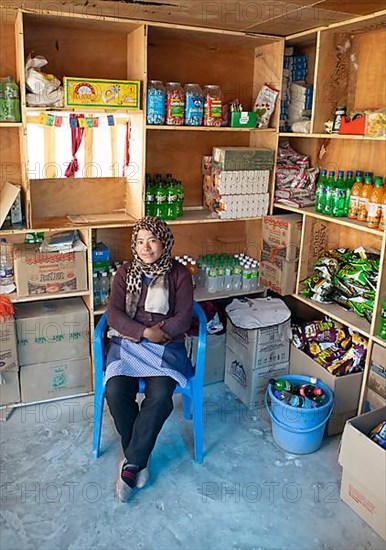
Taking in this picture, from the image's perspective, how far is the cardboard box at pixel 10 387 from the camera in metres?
2.72

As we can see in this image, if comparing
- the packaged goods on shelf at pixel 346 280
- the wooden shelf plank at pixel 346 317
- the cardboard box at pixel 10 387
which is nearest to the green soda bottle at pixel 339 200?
the packaged goods on shelf at pixel 346 280

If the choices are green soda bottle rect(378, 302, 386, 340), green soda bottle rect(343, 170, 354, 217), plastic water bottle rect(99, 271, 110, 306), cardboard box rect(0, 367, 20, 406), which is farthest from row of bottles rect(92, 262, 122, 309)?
green soda bottle rect(378, 302, 386, 340)

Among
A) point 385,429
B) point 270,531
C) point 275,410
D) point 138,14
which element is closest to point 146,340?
point 275,410

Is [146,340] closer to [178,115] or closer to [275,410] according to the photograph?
[275,410]

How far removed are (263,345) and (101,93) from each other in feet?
5.20

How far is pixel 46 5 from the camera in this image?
91.1 inches

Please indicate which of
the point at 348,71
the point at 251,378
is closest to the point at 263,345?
the point at 251,378

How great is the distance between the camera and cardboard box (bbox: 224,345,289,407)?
289 centimetres

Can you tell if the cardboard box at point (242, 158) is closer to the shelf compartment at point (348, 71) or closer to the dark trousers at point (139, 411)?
the shelf compartment at point (348, 71)

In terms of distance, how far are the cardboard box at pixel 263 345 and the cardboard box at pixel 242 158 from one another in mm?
919

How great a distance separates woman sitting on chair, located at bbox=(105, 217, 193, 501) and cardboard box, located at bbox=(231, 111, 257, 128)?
897mm

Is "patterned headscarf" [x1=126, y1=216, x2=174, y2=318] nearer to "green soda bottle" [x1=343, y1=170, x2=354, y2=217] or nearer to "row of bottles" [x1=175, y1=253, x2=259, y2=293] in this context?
"row of bottles" [x1=175, y1=253, x2=259, y2=293]

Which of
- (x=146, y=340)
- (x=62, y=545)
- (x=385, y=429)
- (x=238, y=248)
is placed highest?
(x=238, y=248)

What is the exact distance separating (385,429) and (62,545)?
136cm
